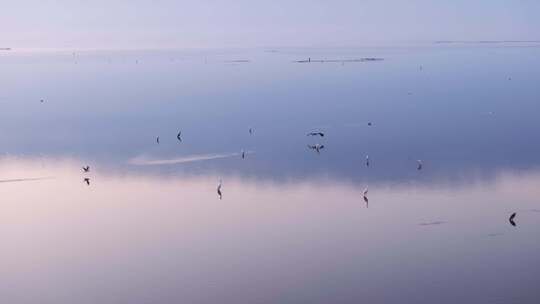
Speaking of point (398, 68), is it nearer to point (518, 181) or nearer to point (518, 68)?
point (518, 68)

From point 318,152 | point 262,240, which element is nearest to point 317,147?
point 318,152

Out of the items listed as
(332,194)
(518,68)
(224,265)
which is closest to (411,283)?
(224,265)

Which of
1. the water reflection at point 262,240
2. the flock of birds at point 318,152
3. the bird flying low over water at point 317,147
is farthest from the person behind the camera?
the bird flying low over water at point 317,147

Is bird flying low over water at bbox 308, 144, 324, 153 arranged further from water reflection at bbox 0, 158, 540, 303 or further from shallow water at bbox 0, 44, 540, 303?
water reflection at bbox 0, 158, 540, 303

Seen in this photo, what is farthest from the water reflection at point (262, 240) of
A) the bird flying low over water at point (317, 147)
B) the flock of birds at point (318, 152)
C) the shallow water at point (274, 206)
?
the bird flying low over water at point (317, 147)

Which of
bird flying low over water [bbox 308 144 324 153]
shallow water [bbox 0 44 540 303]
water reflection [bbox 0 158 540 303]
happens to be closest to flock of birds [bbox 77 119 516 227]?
bird flying low over water [bbox 308 144 324 153]

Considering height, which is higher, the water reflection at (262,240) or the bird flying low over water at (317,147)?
the bird flying low over water at (317,147)

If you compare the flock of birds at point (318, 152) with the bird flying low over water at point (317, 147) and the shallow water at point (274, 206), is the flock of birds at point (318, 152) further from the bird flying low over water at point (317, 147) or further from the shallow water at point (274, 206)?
the shallow water at point (274, 206)
